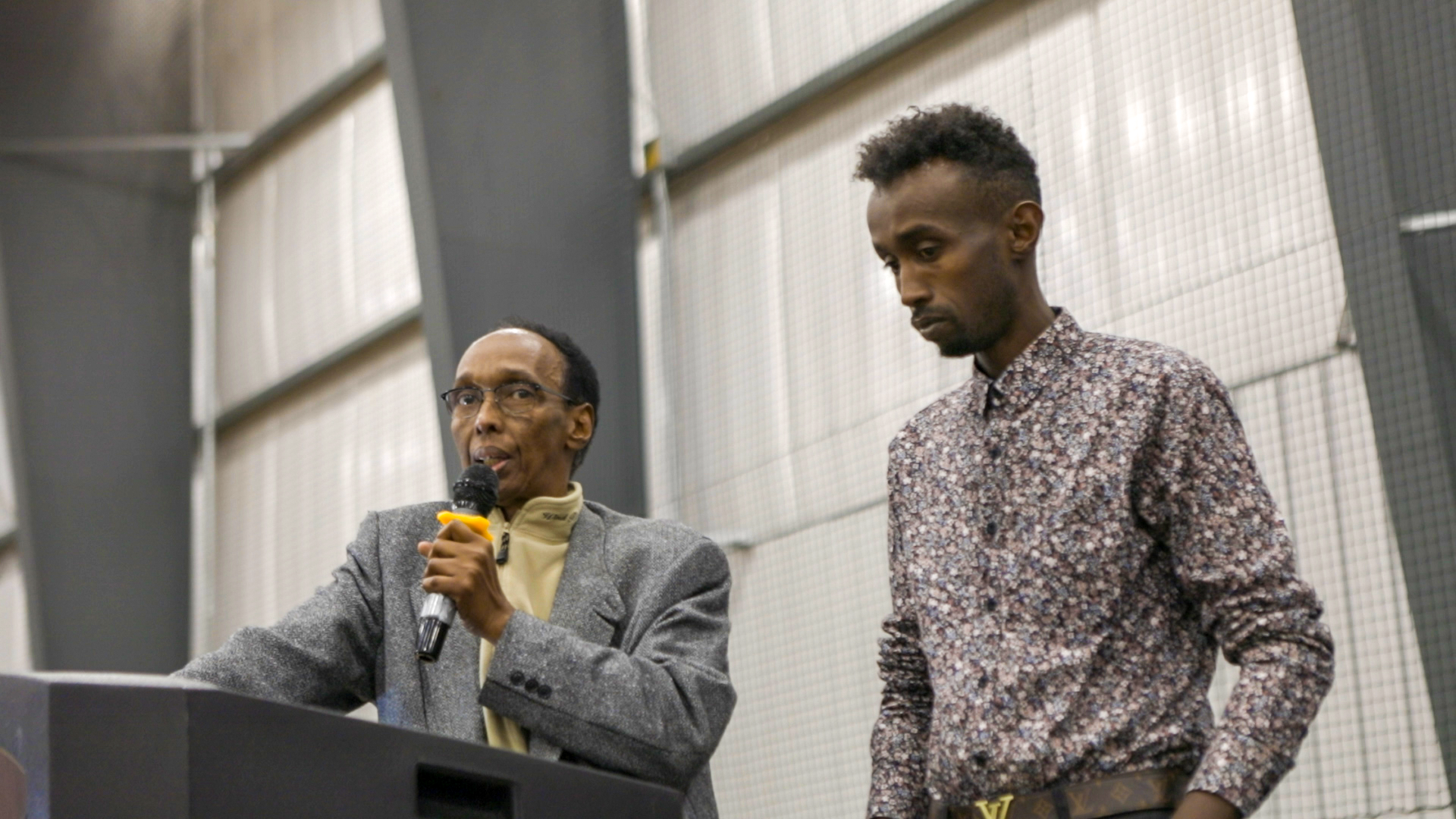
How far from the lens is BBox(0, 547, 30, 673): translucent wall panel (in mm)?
9508

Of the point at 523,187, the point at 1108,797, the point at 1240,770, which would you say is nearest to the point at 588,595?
the point at 1108,797

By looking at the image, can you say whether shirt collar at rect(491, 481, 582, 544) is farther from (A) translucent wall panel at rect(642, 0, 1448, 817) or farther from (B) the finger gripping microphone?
(A) translucent wall panel at rect(642, 0, 1448, 817)

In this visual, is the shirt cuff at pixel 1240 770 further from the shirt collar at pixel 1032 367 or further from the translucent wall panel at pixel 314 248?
the translucent wall panel at pixel 314 248

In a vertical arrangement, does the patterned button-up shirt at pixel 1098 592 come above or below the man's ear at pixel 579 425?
below

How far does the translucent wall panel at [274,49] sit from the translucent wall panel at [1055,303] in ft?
7.89

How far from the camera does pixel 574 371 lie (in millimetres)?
2725

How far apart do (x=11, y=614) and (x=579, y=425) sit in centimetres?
810

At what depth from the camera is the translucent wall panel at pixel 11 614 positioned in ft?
31.2

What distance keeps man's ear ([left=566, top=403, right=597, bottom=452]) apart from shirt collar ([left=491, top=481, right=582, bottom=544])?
163 mm

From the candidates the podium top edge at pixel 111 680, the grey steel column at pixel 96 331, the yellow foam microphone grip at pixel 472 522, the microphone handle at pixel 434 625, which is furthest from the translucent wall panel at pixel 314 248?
the podium top edge at pixel 111 680

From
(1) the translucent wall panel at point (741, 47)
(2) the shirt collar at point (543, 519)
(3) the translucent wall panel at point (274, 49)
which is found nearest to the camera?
(2) the shirt collar at point (543, 519)

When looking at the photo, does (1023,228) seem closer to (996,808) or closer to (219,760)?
(996,808)

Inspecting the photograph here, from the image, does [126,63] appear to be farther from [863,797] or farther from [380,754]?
[380,754]

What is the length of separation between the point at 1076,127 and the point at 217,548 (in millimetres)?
5652
